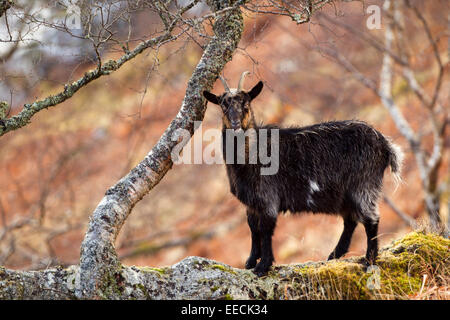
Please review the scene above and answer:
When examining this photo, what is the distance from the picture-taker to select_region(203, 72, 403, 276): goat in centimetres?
570

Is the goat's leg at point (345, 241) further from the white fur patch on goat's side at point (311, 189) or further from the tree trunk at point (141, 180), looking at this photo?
the tree trunk at point (141, 180)

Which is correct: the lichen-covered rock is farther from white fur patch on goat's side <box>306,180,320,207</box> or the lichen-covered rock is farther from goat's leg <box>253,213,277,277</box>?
white fur patch on goat's side <box>306,180,320,207</box>

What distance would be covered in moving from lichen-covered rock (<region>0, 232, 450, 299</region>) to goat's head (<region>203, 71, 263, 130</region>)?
1.53m

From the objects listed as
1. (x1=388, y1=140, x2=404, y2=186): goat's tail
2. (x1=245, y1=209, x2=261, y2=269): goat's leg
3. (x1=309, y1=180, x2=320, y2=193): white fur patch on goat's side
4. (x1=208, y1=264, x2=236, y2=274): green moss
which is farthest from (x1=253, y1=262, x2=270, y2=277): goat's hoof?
(x1=388, y1=140, x2=404, y2=186): goat's tail

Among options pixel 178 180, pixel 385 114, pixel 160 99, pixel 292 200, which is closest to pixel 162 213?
pixel 178 180

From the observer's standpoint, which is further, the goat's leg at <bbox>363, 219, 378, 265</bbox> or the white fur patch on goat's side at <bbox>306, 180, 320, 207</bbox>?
the white fur patch on goat's side at <bbox>306, 180, 320, 207</bbox>

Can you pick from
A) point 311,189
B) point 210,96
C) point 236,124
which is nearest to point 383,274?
point 311,189

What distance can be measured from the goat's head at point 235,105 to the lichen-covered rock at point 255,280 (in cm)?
153

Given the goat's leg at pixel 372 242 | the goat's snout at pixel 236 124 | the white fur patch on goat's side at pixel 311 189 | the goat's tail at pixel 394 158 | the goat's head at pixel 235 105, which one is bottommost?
the goat's leg at pixel 372 242

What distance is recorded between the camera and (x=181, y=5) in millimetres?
5535

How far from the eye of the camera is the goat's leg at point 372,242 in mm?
5574

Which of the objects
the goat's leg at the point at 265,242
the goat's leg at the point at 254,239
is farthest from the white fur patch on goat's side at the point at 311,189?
the goat's leg at the point at 254,239
